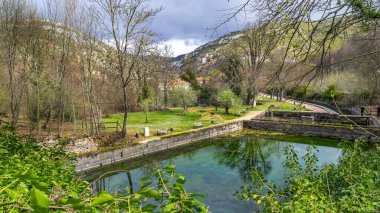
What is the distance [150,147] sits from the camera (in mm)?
16438

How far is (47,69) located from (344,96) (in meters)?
34.4

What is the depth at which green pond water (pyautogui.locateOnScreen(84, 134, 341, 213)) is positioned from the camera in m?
10.8

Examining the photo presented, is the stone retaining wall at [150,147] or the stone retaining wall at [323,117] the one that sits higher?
the stone retaining wall at [323,117]

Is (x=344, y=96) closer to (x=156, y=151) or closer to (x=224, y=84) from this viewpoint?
(x=224, y=84)

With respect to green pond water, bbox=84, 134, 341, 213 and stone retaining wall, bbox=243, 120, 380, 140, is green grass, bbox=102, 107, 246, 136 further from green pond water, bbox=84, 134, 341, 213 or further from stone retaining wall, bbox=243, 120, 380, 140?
green pond water, bbox=84, 134, 341, 213

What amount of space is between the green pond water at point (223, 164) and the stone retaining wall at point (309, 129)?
45.5 inches

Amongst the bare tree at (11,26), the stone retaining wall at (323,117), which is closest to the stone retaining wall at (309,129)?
the stone retaining wall at (323,117)

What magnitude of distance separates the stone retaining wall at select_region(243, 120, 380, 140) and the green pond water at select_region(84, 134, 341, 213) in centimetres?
116

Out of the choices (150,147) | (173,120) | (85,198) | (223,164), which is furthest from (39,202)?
(173,120)

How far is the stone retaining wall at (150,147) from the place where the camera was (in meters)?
13.4

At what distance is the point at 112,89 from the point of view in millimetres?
29875

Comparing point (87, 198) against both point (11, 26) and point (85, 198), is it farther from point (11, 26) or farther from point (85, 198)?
point (11, 26)

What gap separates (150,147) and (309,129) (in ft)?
43.8

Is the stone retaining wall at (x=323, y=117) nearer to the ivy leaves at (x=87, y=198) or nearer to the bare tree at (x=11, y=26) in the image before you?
the bare tree at (x=11, y=26)
